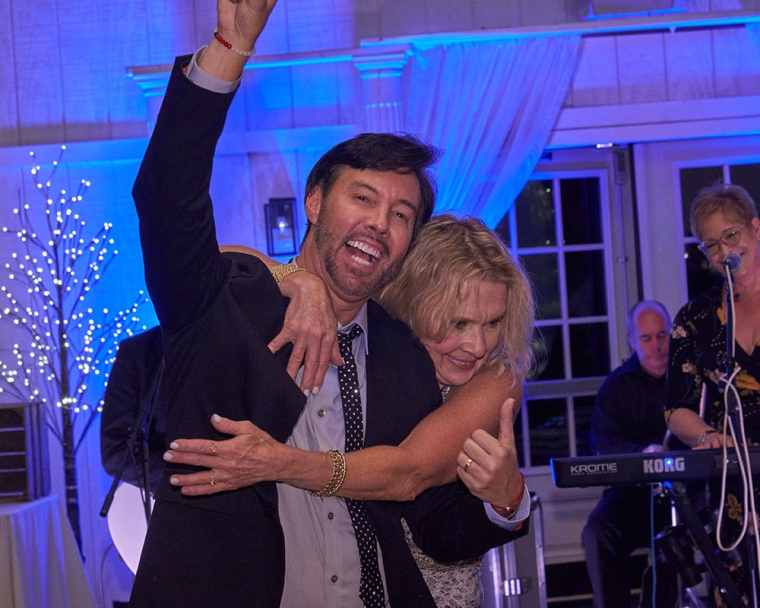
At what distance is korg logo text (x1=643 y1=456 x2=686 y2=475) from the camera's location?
8.74ft

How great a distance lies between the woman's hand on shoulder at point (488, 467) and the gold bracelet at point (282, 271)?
489mm

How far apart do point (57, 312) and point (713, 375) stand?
3.70 metres

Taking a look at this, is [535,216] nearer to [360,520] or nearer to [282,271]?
[282,271]

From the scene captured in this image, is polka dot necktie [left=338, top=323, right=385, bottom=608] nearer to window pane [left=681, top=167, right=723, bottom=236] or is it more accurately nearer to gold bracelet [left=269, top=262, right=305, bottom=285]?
gold bracelet [left=269, top=262, right=305, bottom=285]

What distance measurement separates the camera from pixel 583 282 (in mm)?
5312

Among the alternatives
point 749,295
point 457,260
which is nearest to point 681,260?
point 749,295

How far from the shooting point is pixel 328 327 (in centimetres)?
156

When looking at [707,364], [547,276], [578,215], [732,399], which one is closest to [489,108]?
[578,215]

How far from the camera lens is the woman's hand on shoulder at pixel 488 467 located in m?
1.57

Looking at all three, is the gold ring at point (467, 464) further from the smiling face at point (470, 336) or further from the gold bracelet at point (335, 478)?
the smiling face at point (470, 336)

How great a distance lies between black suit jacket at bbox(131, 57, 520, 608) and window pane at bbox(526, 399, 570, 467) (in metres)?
3.77

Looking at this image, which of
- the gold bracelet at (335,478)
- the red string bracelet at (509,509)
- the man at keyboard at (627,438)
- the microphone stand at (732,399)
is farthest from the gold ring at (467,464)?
the man at keyboard at (627,438)

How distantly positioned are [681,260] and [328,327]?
4145 mm

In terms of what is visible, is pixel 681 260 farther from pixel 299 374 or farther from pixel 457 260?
pixel 299 374
